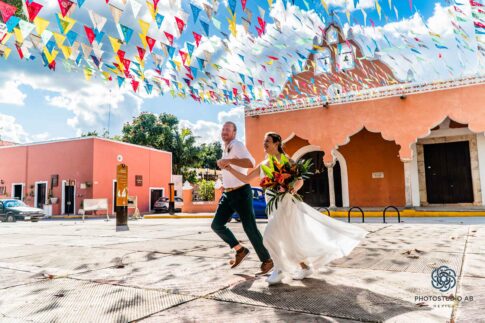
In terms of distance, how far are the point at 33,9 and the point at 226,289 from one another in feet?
18.3

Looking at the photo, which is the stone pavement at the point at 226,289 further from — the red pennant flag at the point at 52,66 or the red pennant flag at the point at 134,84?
the red pennant flag at the point at 134,84

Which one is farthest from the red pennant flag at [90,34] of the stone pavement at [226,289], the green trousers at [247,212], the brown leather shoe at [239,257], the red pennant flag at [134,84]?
the brown leather shoe at [239,257]

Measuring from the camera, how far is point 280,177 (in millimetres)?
3691

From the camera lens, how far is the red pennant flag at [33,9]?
5.90 metres

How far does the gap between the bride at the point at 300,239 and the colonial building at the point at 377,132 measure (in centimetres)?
1115

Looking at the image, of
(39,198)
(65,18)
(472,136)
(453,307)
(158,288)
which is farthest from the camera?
(39,198)

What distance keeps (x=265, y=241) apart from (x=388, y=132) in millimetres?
13223

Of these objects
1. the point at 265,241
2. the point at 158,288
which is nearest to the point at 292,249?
the point at 265,241

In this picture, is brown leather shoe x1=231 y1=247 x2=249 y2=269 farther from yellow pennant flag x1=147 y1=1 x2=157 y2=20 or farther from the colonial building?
the colonial building

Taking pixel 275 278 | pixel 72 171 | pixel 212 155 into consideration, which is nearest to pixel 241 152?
pixel 275 278

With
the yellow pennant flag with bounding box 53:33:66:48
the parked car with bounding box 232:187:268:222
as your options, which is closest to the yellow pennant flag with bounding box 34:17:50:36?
the yellow pennant flag with bounding box 53:33:66:48

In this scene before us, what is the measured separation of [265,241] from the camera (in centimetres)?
356

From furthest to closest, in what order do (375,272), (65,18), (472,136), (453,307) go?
(472,136)
(65,18)
(375,272)
(453,307)

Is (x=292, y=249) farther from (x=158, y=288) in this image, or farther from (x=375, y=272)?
(x=158, y=288)
